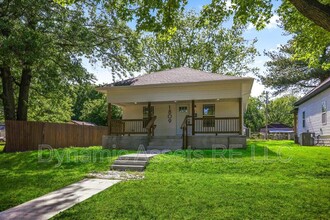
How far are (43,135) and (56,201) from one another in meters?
12.4

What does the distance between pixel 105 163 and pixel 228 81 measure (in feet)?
24.7

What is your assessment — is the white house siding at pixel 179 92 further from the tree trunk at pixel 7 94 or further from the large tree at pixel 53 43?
the tree trunk at pixel 7 94

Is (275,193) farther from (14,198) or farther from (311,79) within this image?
(311,79)

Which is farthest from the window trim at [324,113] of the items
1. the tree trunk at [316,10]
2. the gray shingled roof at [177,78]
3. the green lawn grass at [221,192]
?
the tree trunk at [316,10]

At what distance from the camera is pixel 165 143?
14773 mm

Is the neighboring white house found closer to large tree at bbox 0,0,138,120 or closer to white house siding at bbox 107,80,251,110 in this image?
white house siding at bbox 107,80,251,110

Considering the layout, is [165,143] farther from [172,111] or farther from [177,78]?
[177,78]

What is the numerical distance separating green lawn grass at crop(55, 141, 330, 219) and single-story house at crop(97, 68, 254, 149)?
4.27m

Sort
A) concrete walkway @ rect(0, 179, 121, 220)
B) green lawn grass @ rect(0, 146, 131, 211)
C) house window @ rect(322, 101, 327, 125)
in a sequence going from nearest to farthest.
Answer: concrete walkway @ rect(0, 179, 121, 220)
green lawn grass @ rect(0, 146, 131, 211)
house window @ rect(322, 101, 327, 125)

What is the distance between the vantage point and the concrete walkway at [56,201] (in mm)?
5453

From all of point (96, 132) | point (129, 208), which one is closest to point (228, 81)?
point (129, 208)

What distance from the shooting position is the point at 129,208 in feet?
18.6

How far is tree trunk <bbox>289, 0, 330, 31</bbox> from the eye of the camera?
4506mm

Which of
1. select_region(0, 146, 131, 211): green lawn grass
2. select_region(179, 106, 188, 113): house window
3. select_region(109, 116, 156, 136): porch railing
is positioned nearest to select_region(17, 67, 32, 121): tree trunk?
select_region(0, 146, 131, 211): green lawn grass
